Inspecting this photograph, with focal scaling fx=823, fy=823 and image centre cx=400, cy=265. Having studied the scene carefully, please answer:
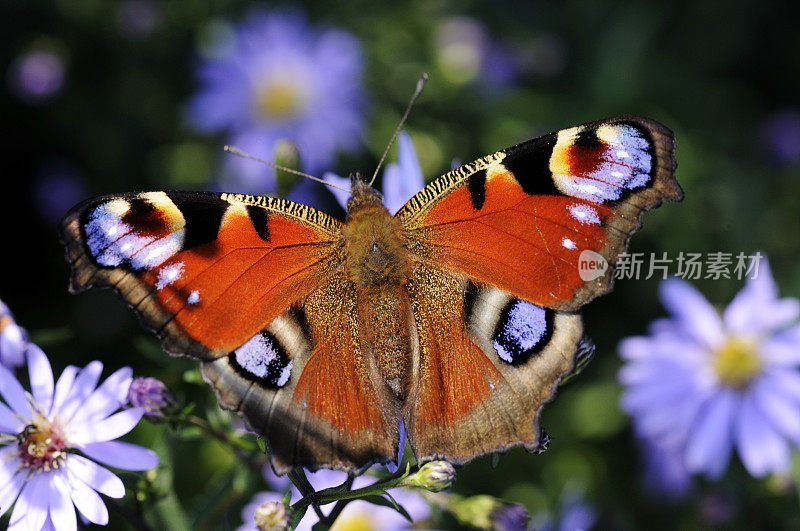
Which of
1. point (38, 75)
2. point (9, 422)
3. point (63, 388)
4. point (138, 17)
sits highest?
point (138, 17)

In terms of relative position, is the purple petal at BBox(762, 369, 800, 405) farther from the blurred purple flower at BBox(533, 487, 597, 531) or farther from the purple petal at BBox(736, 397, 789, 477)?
the blurred purple flower at BBox(533, 487, 597, 531)

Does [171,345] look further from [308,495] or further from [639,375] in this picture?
[639,375]

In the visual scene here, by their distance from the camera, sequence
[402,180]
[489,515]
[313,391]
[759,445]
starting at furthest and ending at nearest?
[759,445] → [402,180] → [489,515] → [313,391]

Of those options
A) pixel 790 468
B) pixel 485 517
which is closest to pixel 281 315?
pixel 485 517

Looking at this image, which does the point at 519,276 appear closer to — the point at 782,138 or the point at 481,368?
the point at 481,368

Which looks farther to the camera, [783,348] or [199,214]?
[783,348]

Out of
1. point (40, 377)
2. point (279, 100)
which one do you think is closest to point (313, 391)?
point (40, 377)

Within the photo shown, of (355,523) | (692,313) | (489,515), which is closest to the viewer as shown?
(489,515)

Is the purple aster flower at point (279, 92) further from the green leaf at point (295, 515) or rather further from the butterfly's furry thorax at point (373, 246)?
the green leaf at point (295, 515)
